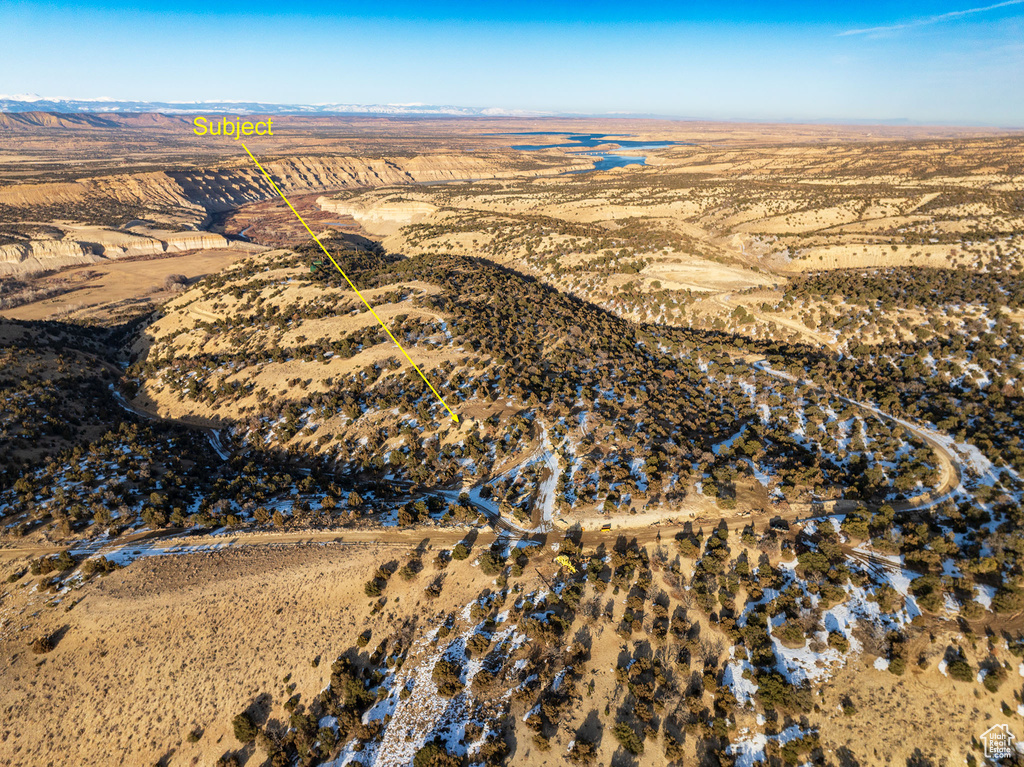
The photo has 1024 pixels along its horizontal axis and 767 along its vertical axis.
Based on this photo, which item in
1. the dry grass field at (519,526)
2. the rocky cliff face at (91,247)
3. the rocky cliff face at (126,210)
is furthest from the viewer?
the rocky cliff face at (126,210)

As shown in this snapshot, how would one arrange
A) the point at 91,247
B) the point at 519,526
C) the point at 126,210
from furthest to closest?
the point at 126,210
the point at 91,247
the point at 519,526

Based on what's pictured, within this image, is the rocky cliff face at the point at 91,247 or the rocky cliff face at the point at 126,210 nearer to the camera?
the rocky cliff face at the point at 91,247

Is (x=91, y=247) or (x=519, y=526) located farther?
(x=91, y=247)

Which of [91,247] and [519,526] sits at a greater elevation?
[519,526]

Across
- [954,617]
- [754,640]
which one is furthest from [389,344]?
[954,617]

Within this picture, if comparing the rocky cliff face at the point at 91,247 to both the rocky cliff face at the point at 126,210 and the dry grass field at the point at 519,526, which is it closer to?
the rocky cliff face at the point at 126,210

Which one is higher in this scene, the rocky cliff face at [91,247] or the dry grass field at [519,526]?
the dry grass field at [519,526]

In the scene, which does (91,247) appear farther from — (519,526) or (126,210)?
(519,526)

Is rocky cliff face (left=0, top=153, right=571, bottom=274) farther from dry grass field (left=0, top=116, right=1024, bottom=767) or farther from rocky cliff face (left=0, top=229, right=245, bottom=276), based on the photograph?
dry grass field (left=0, top=116, right=1024, bottom=767)

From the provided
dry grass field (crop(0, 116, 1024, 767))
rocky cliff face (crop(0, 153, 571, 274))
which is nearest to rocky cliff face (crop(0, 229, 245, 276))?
rocky cliff face (crop(0, 153, 571, 274))

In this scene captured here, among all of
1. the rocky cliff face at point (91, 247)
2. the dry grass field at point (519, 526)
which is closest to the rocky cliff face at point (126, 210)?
the rocky cliff face at point (91, 247)

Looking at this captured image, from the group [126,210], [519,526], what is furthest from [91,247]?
[519,526]
